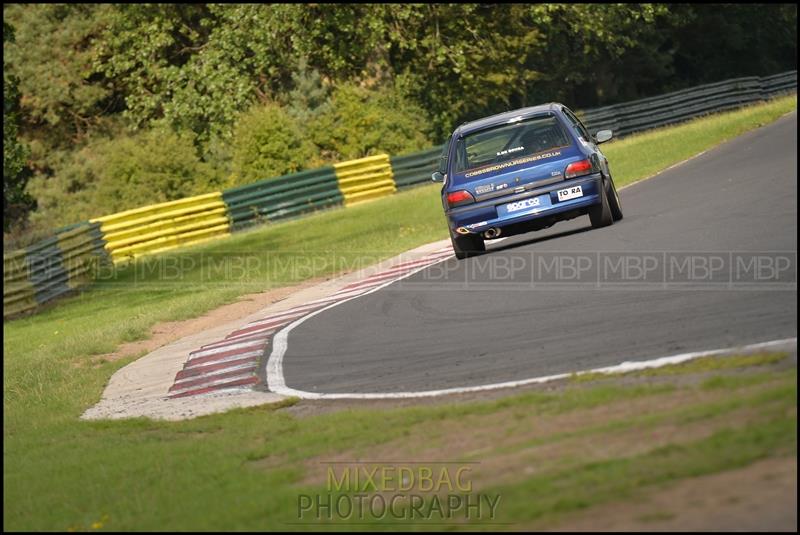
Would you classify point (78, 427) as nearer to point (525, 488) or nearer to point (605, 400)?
point (605, 400)

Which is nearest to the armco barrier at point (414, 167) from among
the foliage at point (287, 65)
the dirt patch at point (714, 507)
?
the foliage at point (287, 65)

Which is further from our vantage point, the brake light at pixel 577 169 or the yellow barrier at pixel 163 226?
the yellow barrier at pixel 163 226

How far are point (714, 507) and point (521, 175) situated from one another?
10.3 meters

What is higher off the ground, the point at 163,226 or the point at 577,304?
the point at 163,226

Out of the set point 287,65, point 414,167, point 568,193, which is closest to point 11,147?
point 414,167

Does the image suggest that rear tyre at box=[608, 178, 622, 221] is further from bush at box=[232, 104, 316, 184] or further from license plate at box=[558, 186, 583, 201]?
bush at box=[232, 104, 316, 184]

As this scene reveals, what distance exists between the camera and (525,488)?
6277 millimetres

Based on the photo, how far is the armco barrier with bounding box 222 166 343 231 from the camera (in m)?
34.9

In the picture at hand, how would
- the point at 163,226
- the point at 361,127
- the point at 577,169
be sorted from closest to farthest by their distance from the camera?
the point at 577,169 → the point at 163,226 → the point at 361,127

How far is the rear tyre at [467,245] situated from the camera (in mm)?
16422

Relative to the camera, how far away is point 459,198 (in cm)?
1579

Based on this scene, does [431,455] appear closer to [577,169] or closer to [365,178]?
[577,169]

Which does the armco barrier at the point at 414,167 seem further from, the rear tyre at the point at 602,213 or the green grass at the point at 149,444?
the rear tyre at the point at 602,213

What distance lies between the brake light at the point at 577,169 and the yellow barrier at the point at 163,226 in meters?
18.0
